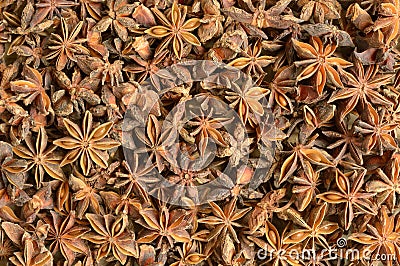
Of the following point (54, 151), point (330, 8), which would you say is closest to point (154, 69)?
point (54, 151)

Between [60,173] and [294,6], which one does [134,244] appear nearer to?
[60,173]

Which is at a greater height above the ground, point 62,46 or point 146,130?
point 62,46

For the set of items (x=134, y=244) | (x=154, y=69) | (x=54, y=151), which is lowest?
(x=134, y=244)

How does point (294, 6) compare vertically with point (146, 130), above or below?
above

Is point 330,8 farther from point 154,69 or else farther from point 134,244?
point 134,244

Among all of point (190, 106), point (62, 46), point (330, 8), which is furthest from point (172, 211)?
point (330, 8)
